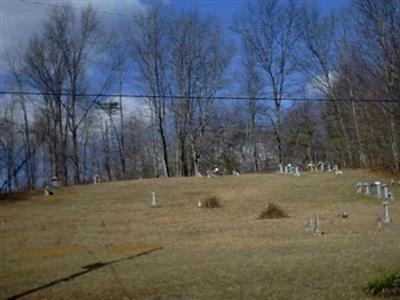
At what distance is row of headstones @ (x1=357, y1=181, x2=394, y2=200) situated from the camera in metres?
30.0

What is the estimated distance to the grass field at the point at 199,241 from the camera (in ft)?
33.9

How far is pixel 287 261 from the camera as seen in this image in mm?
12469

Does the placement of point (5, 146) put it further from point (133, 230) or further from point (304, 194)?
point (133, 230)

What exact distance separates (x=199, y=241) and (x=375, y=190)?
15.5 meters

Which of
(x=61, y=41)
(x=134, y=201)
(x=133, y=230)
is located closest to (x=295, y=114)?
(x=61, y=41)

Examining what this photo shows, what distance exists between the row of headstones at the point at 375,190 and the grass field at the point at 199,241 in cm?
51

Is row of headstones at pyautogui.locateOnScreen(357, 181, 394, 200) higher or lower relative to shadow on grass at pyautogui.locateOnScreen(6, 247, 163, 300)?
higher

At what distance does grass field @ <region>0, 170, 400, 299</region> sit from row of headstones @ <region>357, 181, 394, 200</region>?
51 cm

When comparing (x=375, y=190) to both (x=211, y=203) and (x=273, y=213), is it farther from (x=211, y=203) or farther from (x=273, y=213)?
(x=211, y=203)

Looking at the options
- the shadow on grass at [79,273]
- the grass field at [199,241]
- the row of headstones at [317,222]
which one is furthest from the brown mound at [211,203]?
the shadow on grass at [79,273]

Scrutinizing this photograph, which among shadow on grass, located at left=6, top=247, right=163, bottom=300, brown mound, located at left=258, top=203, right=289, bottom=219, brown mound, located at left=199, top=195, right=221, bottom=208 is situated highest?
brown mound, located at left=199, top=195, right=221, bottom=208

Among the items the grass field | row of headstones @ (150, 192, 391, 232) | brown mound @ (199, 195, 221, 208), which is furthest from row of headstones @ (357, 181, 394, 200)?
brown mound @ (199, 195, 221, 208)

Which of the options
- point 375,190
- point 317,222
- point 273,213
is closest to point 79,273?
point 317,222

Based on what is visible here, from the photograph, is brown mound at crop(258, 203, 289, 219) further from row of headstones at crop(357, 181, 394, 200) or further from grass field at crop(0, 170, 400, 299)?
row of headstones at crop(357, 181, 394, 200)
